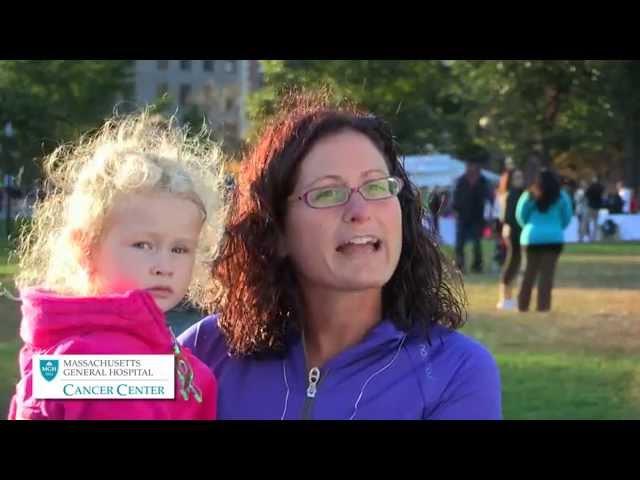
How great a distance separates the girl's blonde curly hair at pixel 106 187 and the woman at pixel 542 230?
8.08m

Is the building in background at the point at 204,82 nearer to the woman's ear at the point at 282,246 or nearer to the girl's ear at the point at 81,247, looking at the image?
the woman's ear at the point at 282,246

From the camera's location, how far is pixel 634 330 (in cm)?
916

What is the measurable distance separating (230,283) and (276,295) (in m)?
0.11

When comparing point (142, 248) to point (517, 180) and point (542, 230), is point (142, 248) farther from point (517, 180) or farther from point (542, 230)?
point (517, 180)

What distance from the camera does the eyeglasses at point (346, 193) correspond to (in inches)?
78.7

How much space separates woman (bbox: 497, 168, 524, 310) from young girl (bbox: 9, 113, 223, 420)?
858 cm

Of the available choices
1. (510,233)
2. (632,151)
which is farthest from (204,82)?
(510,233)

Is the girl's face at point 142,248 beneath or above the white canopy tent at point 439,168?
beneath

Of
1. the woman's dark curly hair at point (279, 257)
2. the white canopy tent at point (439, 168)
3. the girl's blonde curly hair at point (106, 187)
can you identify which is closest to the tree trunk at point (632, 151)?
the white canopy tent at point (439, 168)

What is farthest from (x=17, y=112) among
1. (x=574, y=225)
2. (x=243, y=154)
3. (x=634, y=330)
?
(x=574, y=225)

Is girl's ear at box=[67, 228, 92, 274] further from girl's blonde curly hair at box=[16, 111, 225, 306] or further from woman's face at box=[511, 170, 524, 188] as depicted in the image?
woman's face at box=[511, 170, 524, 188]

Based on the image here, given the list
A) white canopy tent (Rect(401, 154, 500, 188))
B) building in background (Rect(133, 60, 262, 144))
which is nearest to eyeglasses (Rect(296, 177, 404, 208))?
white canopy tent (Rect(401, 154, 500, 188))

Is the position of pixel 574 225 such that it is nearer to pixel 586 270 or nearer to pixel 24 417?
pixel 586 270
